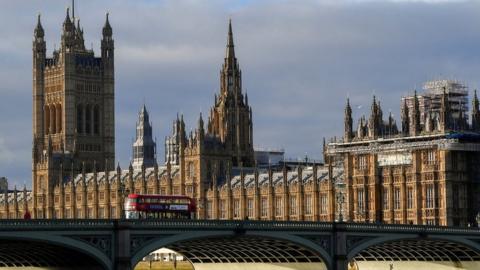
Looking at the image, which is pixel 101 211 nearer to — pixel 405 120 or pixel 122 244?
pixel 405 120

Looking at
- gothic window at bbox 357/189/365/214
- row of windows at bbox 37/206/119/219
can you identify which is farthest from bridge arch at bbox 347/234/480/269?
row of windows at bbox 37/206/119/219

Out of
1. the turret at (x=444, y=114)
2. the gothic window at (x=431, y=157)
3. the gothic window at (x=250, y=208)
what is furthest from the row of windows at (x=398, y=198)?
the gothic window at (x=250, y=208)

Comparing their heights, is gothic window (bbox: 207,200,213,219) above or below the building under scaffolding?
below

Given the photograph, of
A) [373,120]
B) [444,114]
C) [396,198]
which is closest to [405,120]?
[373,120]

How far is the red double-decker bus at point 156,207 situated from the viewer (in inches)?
4407

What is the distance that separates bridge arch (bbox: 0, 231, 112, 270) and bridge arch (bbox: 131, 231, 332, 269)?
244 cm

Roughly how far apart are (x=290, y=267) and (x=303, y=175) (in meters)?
54.7

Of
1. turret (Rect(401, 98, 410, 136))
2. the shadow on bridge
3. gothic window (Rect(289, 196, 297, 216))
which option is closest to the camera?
the shadow on bridge

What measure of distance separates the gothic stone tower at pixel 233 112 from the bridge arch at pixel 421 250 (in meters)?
66.0

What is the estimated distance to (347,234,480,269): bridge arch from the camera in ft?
323

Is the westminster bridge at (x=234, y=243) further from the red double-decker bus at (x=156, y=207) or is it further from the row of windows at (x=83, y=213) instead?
the row of windows at (x=83, y=213)

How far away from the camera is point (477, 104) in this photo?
143375mm

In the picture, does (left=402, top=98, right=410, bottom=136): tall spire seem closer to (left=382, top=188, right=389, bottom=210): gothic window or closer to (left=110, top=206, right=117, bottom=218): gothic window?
(left=382, top=188, right=389, bottom=210): gothic window

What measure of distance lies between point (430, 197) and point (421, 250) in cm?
2794
